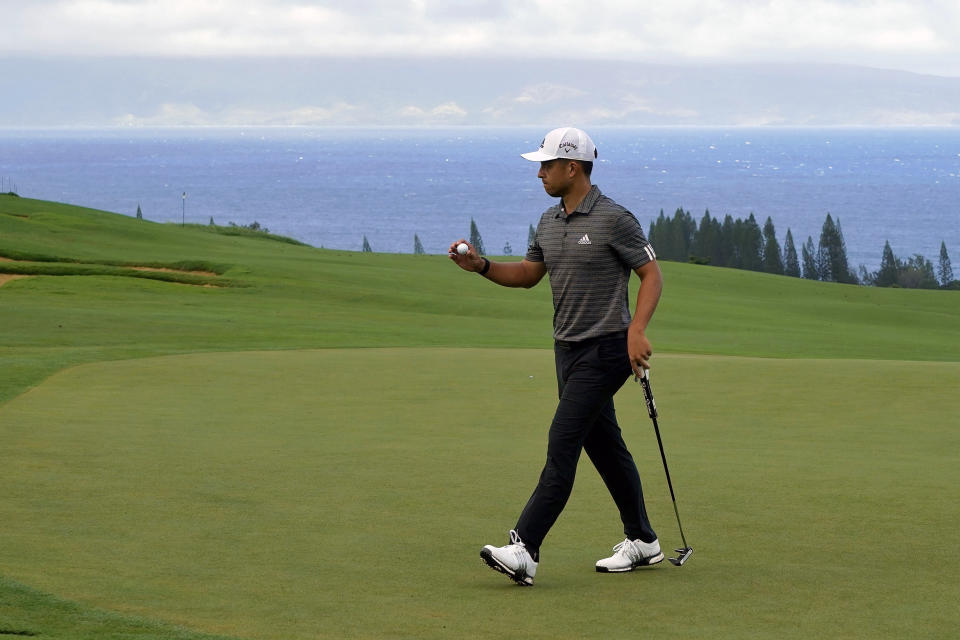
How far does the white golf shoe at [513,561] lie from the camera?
18.8 ft

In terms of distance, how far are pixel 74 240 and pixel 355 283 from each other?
28.2ft

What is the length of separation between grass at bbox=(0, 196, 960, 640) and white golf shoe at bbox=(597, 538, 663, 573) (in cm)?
10

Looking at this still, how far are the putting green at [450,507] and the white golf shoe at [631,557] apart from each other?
0.08 meters

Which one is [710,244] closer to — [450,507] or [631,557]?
[450,507]

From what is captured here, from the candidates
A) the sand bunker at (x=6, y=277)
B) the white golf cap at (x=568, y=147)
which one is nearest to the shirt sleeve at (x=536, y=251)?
the white golf cap at (x=568, y=147)

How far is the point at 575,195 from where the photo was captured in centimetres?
626

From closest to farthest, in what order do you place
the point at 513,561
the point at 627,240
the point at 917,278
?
1. the point at 513,561
2. the point at 627,240
3. the point at 917,278

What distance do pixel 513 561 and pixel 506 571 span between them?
0.06 m

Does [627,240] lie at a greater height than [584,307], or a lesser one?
greater

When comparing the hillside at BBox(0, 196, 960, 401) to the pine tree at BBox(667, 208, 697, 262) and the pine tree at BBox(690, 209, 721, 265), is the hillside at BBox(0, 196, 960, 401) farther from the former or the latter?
the pine tree at BBox(690, 209, 721, 265)

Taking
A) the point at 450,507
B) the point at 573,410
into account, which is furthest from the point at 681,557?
the point at 450,507

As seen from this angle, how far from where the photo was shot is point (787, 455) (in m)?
9.51

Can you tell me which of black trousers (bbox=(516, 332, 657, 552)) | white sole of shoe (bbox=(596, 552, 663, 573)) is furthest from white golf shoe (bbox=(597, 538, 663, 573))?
black trousers (bbox=(516, 332, 657, 552))

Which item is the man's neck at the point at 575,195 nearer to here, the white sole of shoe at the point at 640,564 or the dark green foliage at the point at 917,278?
the white sole of shoe at the point at 640,564
